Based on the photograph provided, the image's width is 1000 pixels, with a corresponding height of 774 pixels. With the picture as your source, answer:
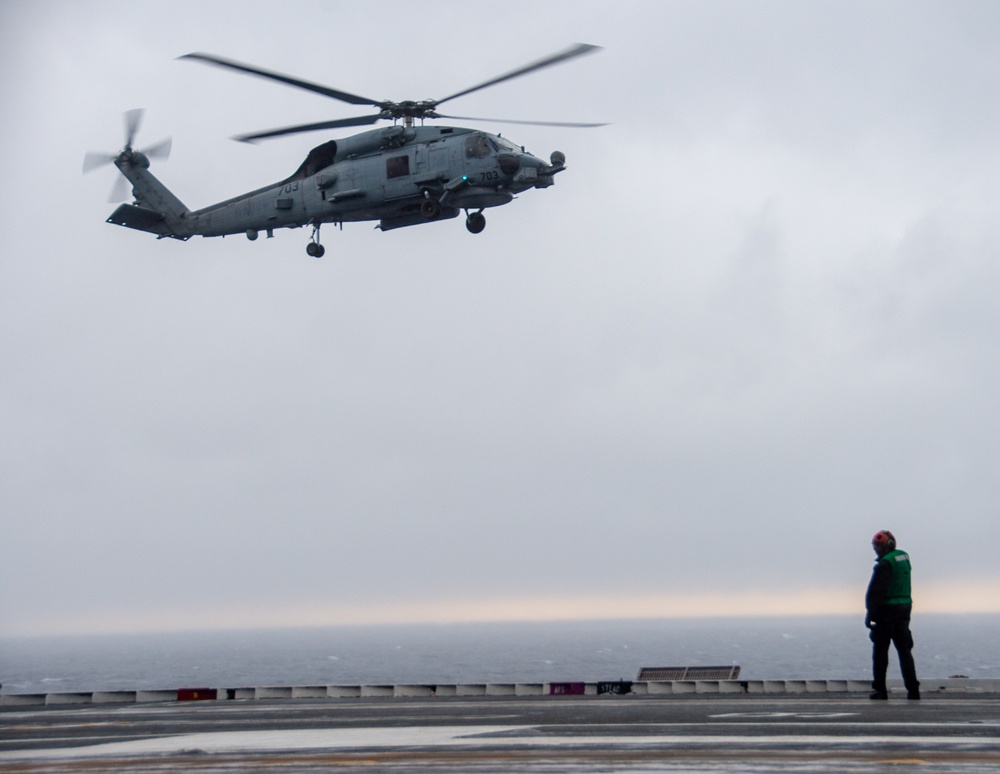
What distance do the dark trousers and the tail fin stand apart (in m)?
23.3

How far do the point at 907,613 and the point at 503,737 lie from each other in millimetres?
5788

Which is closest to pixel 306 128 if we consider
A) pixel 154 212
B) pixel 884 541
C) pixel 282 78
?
pixel 282 78

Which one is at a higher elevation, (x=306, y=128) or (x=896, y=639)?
(x=306, y=128)

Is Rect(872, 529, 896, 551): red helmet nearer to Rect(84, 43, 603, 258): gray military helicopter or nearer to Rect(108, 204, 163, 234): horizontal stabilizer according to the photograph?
Rect(84, 43, 603, 258): gray military helicopter

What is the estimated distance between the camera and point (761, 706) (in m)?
13.5

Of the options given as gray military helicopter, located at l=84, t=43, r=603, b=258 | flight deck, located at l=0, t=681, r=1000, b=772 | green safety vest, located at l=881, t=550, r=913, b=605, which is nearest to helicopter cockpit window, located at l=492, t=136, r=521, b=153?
gray military helicopter, located at l=84, t=43, r=603, b=258

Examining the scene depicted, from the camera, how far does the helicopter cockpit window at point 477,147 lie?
25.3 m

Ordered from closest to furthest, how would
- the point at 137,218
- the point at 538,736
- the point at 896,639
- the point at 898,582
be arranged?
1. the point at 538,736
2. the point at 896,639
3. the point at 898,582
4. the point at 137,218

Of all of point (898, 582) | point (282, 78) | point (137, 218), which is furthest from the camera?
point (137, 218)

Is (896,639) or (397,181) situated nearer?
(896,639)

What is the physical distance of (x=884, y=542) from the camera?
45.5 feet

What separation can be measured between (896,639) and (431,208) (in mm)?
15757

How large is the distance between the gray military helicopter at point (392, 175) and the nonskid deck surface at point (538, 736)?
13.4 meters

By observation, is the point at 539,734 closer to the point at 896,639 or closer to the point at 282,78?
the point at 896,639
